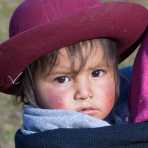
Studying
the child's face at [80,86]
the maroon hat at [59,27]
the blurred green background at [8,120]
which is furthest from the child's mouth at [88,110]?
the blurred green background at [8,120]

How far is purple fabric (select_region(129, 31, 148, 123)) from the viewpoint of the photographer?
3.12 m

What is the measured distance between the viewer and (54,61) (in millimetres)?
3119

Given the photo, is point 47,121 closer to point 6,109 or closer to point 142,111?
point 142,111

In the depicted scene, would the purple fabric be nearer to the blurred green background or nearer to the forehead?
the forehead

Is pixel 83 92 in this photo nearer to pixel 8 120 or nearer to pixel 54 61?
pixel 54 61

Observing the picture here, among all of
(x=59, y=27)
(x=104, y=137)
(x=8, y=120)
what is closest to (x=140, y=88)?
(x=104, y=137)

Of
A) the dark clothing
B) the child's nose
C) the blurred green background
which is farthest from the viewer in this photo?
the blurred green background

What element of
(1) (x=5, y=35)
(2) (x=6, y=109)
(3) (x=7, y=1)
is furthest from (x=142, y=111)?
(3) (x=7, y=1)

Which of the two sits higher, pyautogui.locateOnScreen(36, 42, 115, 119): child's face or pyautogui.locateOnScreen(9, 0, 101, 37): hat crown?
pyautogui.locateOnScreen(9, 0, 101, 37): hat crown

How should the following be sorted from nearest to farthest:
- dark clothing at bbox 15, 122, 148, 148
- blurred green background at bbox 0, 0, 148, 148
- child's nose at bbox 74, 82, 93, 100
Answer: dark clothing at bbox 15, 122, 148, 148 → child's nose at bbox 74, 82, 93, 100 → blurred green background at bbox 0, 0, 148, 148

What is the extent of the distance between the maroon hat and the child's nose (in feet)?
0.55

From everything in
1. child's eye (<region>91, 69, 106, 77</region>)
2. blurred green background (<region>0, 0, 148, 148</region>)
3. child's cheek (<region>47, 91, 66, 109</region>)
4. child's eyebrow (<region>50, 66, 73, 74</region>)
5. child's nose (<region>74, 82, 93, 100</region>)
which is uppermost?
child's eyebrow (<region>50, 66, 73, 74</region>)

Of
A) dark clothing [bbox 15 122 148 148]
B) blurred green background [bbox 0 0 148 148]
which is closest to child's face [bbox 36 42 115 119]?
dark clothing [bbox 15 122 148 148]

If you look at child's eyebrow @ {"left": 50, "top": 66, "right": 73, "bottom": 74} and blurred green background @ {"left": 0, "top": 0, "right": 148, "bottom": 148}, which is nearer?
child's eyebrow @ {"left": 50, "top": 66, "right": 73, "bottom": 74}
